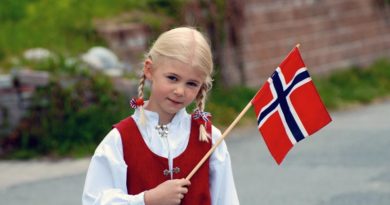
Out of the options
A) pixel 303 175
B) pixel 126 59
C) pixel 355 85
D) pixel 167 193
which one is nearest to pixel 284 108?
pixel 167 193

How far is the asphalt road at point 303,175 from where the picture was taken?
764cm

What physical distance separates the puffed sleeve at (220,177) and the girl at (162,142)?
0.02 meters

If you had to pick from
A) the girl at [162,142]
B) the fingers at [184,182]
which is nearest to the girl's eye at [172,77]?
the girl at [162,142]

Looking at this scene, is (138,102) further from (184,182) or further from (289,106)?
(289,106)

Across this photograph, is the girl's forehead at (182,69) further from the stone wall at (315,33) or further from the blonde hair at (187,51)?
the stone wall at (315,33)

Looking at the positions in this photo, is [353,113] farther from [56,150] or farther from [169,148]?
[169,148]

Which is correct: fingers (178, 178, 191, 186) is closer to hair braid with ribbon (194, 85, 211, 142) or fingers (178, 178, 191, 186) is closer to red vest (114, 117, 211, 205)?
red vest (114, 117, 211, 205)

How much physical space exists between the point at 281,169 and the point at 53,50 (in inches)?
102

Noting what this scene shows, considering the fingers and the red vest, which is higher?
the red vest

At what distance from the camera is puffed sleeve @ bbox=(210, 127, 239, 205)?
4.01m

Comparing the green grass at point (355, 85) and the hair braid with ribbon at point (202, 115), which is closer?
the hair braid with ribbon at point (202, 115)

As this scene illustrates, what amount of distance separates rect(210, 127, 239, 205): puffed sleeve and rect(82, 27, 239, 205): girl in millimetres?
20

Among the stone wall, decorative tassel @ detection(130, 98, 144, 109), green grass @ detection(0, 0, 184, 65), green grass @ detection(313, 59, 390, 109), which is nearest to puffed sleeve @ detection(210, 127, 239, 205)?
decorative tassel @ detection(130, 98, 144, 109)

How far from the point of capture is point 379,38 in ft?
48.5
